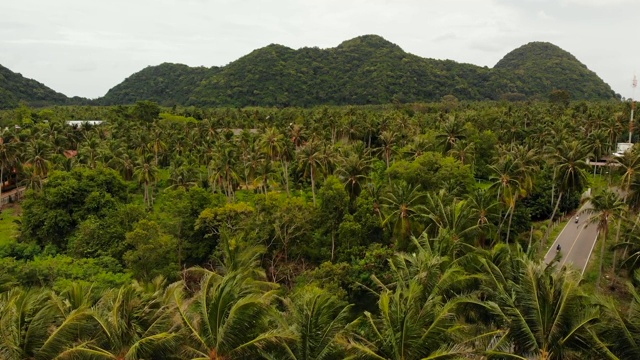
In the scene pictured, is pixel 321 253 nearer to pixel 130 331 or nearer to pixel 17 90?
pixel 130 331

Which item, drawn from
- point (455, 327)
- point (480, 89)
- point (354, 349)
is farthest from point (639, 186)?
point (480, 89)

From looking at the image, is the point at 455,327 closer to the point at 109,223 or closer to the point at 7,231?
the point at 109,223

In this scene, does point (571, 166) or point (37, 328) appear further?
point (571, 166)

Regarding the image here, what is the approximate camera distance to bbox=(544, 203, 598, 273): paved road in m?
39.0

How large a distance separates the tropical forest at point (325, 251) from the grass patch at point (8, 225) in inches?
30.1

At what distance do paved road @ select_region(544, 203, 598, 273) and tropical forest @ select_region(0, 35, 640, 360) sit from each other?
0.62 meters

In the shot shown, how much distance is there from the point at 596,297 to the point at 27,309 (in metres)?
18.6

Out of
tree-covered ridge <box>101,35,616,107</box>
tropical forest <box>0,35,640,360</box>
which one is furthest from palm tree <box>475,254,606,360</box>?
tree-covered ridge <box>101,35,616,107</box>

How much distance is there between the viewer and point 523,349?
15.1 meters

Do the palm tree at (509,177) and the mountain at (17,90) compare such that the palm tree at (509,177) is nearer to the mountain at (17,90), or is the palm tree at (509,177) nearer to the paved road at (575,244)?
the paved road at (575,244)

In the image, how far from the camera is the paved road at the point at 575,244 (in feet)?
128

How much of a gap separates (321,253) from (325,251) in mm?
409

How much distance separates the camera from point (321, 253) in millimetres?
36844

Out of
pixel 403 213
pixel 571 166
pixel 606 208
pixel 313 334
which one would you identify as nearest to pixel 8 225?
pixel 403 213
